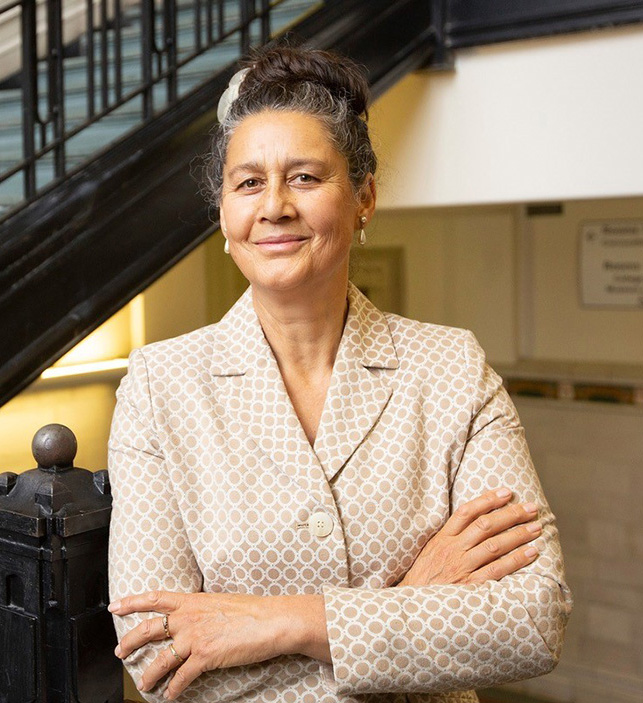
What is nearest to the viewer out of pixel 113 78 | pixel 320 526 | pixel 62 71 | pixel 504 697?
pixel 320 526

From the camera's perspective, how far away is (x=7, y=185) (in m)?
3.72

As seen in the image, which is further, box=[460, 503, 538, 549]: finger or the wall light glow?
the wall light glow

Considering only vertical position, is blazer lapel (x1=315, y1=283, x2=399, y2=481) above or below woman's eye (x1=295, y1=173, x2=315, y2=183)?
below

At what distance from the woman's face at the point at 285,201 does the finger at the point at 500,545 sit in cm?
59

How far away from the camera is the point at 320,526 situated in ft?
5.62

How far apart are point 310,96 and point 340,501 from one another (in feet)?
2.56

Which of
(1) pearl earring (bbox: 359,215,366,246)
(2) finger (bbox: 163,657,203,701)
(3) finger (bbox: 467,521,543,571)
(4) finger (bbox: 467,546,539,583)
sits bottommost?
(2) finger (bbox: 163,657,203,701)

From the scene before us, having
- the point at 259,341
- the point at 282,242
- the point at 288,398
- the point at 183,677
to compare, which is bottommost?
the point at 183,677

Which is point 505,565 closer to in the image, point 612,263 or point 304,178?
point 304,178

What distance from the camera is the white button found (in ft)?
5.61

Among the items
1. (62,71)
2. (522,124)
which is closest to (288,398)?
(62,71)

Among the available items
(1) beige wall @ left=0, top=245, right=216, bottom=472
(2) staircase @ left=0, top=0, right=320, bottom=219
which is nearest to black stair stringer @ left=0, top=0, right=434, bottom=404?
(2) staircase @ left=0, top=0, right=320, bottom=219

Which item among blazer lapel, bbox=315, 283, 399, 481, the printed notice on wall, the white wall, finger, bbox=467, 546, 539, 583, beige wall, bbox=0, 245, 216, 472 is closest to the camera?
finger, bbox=467, 546, 539, 583

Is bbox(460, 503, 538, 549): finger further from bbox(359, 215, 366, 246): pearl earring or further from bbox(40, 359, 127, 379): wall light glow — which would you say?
bbox(40, 359, 127, 379): wall light glow
